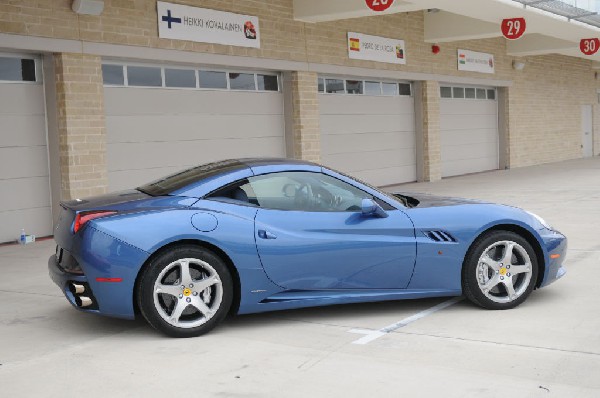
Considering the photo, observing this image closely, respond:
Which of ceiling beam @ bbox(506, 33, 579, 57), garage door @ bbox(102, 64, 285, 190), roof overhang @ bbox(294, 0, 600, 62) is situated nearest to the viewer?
garage door @ bbox(102, 64, 285, 190)

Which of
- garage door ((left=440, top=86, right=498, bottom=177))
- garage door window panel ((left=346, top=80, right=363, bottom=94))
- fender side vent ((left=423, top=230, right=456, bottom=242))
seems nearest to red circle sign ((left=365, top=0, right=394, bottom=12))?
garage door window panel ((left=346, top=80, right=363, bottom=94))

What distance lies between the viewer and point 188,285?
544cm

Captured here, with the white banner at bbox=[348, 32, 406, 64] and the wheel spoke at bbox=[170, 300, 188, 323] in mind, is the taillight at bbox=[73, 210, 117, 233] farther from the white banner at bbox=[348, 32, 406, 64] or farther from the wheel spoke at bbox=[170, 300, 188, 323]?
the white banner at bbox=[348, 32, 406, 64]

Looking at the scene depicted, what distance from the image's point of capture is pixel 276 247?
18.6ft

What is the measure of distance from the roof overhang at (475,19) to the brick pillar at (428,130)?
131cm

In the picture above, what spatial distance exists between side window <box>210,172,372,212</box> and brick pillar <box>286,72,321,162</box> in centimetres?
1010

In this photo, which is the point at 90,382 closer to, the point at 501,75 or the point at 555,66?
the point at 501,75

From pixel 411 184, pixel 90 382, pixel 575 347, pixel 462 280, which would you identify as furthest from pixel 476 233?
pixel 411 184

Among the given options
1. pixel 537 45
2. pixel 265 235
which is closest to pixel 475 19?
pixel 537 45

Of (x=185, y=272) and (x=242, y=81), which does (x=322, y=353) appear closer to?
(x=185, y=272)

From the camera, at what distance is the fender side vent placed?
604 cm

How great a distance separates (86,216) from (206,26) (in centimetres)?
896

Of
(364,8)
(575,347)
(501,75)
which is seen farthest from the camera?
(501,75)

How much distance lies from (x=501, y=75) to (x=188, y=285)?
2184 centimetres
